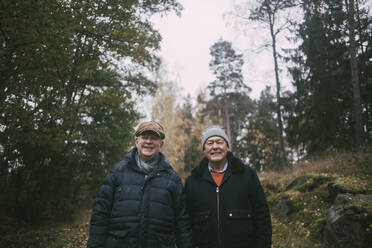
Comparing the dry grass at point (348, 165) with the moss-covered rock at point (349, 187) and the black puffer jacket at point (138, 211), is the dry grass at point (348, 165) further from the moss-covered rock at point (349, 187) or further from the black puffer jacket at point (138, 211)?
the black puffer jacket at point (138, 211)

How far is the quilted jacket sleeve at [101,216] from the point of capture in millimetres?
2229

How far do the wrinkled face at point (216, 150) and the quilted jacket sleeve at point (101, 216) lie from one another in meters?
1.09

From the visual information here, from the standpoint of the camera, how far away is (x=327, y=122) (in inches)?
441

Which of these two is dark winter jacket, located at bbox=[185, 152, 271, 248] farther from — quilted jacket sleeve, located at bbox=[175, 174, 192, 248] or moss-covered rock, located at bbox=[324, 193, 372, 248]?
moss-covered rock, located at bbox=[324, 193, 372, 248]

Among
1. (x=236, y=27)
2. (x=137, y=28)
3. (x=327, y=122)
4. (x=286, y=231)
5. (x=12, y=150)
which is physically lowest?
(x=286, y=231)

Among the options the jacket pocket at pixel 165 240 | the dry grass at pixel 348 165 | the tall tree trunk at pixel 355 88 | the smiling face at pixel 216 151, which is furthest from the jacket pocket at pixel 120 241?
the tall tree trunk at pixel 355 88

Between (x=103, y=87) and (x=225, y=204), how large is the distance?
29.0ft

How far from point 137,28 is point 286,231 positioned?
6688 mm

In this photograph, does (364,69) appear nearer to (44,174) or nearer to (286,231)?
(286,231)

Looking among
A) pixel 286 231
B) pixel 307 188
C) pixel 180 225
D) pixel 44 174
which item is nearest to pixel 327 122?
pixel 307 188

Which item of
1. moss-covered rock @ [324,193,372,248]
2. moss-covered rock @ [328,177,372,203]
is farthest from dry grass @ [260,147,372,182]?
moss-covered rock @ [324,193,372,248]

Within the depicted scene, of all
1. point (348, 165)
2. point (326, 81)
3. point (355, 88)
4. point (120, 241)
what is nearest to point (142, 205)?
point (120, 241)

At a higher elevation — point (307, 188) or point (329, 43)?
point (329, 43)

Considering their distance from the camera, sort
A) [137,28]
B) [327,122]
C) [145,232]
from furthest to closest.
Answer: [327,122] → [137,28] → [145,232]
